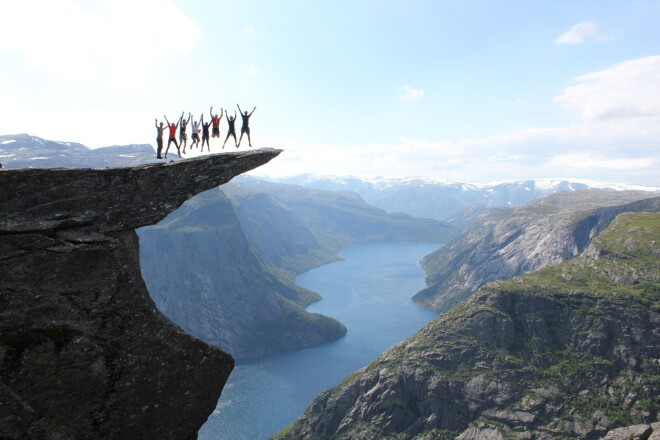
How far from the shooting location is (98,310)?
17.4m

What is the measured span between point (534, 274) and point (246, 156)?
171 meters

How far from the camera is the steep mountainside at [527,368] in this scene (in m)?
110

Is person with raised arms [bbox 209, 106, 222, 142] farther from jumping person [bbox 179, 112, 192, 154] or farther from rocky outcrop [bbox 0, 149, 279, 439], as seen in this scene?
rocky outcrop [bbox 0, 149, 279, 439]

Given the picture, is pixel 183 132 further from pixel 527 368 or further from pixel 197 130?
pixel 527 368

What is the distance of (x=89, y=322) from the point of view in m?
17.2

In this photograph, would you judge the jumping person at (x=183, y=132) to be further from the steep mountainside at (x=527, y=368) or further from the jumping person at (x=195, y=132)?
the steep mountainside at (x=527, y=368)

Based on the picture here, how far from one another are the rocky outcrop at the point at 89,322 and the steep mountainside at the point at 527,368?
11519 centimetres

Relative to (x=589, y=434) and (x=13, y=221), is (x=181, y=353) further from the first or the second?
(x=589, y=434)

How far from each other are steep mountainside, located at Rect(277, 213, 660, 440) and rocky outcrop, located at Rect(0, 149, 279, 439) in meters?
115

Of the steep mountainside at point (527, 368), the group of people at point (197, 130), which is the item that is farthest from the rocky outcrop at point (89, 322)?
the steep mountainside at point (527, 368)

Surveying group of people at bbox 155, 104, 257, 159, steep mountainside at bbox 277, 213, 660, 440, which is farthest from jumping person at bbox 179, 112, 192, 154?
steep mountainside at bbox 277, 213, 660, 440

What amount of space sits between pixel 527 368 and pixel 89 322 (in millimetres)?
134199

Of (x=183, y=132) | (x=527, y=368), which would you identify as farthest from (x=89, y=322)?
(x=527, y=368)

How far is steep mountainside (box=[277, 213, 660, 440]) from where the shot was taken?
362ft
